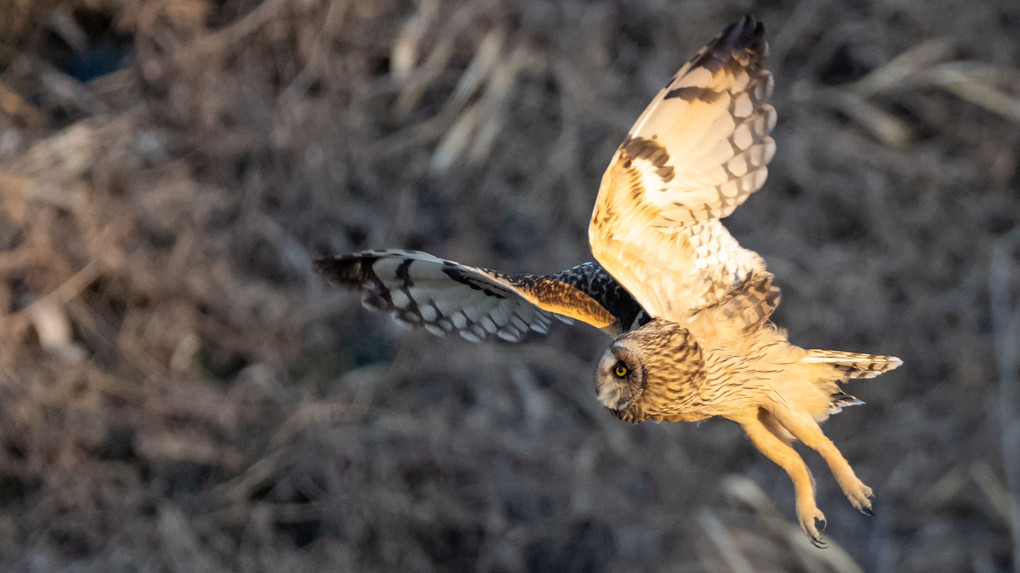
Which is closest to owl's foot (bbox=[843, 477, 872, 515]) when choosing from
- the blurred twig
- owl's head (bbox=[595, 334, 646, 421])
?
owl's head (bbox=[595, 334, 646, 421])

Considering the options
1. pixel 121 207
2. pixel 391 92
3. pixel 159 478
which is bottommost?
pixel 159 478

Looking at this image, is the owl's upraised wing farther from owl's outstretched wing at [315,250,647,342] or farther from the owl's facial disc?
owl's outstretched wing at [315,250,647,342]

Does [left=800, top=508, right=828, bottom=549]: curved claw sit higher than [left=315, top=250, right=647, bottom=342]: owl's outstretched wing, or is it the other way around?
[left=800, top=508, right=828, bottom=549]: curved claw

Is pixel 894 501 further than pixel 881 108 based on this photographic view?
No

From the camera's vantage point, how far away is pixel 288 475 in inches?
189

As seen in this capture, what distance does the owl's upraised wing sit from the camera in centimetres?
123

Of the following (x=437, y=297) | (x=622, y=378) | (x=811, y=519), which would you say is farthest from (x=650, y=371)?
(x=437, y=297)

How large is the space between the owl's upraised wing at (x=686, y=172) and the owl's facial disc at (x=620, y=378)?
0.25 feet

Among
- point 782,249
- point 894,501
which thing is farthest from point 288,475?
point 894,501

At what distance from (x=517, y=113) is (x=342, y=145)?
3.50ft

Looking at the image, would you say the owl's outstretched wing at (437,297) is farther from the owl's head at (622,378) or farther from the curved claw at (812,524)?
the curved claw at (812,524)

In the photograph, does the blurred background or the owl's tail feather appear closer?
the owl's tail feather

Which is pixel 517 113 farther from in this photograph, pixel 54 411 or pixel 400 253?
pixel 400 253

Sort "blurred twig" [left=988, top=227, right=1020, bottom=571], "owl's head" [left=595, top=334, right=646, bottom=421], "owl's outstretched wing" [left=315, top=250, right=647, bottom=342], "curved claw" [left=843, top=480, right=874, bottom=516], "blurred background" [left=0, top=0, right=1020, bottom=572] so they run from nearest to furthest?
"curved claw" [left=843, top=480, right=874, bottom=516], "owl's head" [left=595, top=334, right=646, bottom=421], "owl's outstretched wing" [left=315, top=250, right=647, bottom=342], "blurred background" [left=0, top=0, right=1020, bottom=572], "blurred twig" [left=988, top=227, right=1020, bottom=571]
